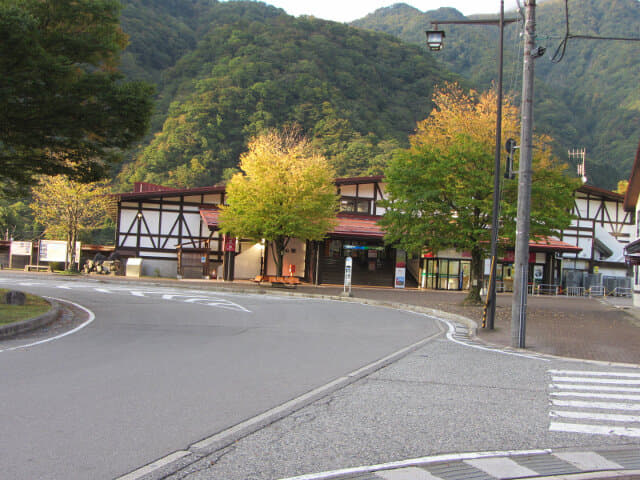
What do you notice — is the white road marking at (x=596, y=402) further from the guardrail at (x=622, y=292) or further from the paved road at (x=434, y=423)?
the guardrail at (x=622, y=292)

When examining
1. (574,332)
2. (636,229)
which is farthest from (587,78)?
(574,332)

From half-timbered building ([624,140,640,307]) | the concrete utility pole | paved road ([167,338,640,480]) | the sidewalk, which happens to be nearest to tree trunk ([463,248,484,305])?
the sidewalk

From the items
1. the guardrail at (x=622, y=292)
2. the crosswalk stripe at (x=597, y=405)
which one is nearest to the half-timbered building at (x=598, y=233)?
the guardrail at (x=622, y=292)

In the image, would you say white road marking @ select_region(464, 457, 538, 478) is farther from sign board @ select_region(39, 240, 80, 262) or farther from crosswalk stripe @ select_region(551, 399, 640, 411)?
sign board @ select_region(39, 240, 80, 262)

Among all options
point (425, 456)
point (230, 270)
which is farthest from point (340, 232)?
point (425, 456)

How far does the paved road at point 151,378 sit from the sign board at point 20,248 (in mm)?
27804

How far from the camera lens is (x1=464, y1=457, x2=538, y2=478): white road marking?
14.5 ft

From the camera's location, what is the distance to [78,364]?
8461 mm

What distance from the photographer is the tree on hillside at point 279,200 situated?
32375 millimetres

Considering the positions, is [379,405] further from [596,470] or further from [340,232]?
[340,232]

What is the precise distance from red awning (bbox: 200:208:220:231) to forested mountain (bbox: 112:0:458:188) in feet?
68.4

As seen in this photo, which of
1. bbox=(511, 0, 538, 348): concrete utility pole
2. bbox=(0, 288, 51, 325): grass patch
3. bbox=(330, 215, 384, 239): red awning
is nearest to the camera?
bbox=(511, 0, 538, 348): concrete utility pole

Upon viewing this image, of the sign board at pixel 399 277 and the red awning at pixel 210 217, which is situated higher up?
the red awning at pixel 210 217

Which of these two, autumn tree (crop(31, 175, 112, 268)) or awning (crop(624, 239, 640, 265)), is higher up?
autumn tree (crop(31, 175, 112, 268))
